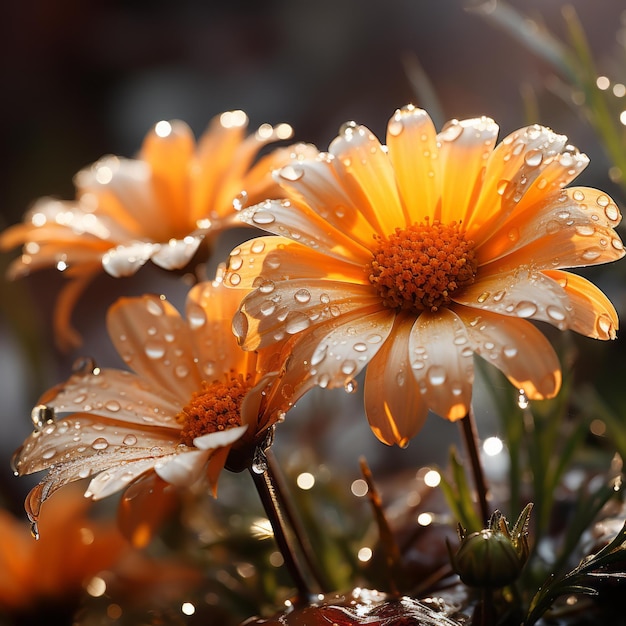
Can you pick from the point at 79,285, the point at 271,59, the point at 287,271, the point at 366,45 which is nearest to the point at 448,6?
the point at 366,45

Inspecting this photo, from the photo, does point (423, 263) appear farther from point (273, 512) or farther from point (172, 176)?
point (172, 176)

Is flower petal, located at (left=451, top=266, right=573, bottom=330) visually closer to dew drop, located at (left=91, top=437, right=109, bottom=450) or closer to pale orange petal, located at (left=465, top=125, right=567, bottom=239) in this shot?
pale orange petal, located at (left=465, top=125, right=567, bottom=239)

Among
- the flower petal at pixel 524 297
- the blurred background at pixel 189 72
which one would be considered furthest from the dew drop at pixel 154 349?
the blurred background at pixel 189 72

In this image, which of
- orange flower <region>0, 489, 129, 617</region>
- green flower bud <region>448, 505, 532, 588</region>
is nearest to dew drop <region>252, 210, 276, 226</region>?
green flower bud <region>448, 505, 532, 588</region>

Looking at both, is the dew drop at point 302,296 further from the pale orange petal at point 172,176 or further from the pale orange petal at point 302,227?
the pale orange petal at point 172,176

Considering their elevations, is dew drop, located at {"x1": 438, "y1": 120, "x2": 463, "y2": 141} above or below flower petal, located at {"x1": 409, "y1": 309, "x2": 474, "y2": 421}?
above

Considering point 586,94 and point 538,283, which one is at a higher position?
point 586,94

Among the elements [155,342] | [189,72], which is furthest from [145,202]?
[189,72]

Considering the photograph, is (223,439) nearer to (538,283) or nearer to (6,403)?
(538,283)
